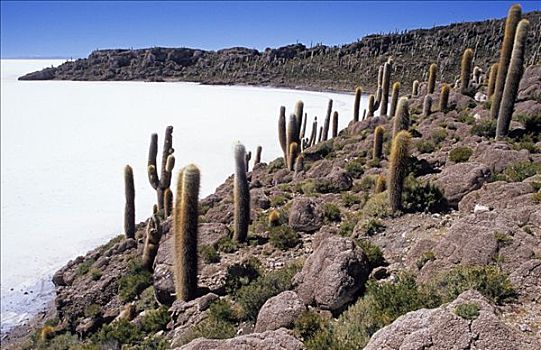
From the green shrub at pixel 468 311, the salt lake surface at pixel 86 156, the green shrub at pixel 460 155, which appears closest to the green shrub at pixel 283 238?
the salt lake surface at pixel 86 156

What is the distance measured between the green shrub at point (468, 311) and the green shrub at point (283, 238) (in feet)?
21.1

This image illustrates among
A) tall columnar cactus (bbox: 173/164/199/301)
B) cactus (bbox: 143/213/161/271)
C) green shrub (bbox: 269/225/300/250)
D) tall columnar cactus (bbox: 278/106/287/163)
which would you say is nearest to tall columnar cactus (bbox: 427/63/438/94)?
tall columnar cactus (bbox: 278/106/287/163)

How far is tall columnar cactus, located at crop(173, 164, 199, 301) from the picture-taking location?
8.58 meters

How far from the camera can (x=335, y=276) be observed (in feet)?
21.1

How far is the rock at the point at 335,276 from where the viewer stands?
6.31 meters

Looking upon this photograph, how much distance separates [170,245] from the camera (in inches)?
422

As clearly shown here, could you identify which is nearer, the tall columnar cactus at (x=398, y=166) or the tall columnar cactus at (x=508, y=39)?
the tall columnar cactus at (x=398, y=166)

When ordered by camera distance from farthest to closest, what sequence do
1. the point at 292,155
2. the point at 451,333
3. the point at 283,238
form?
the point at 292,155 → the point at 283,238 → the point at 451,333

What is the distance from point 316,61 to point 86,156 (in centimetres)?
6081

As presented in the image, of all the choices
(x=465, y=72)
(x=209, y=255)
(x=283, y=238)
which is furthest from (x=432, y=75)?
(x=209, y=255)

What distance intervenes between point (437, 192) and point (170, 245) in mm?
6633

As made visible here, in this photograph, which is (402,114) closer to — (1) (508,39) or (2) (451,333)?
(1) (508,39)

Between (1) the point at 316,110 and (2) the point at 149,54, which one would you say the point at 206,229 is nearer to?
(1) the point at 316,110

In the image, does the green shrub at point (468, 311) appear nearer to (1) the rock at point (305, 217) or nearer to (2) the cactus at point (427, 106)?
(1) the rock at point (305, 217)
